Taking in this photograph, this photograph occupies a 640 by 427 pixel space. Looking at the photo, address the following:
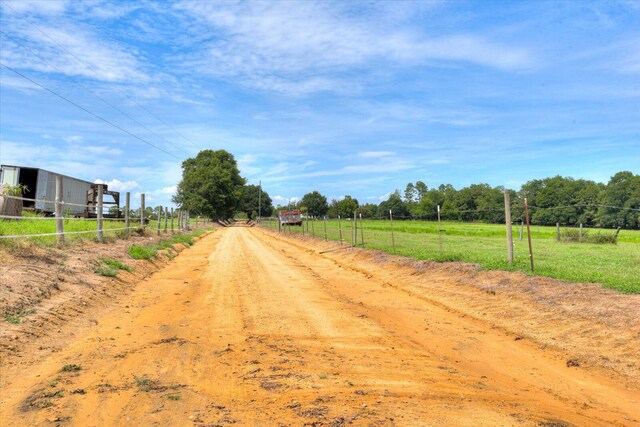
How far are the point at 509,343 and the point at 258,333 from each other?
3491 millimetres

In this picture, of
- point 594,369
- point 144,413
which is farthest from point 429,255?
point 144,413

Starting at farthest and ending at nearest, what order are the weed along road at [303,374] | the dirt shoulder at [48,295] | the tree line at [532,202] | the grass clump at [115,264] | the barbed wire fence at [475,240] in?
the tree line at [532,202]
the barbed wire fence at [475,240]
the grass clump at [115,264]
the dirt shoulder at [48,295]
the weed along road at [303,374]

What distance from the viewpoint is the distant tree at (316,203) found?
A: 141 metres

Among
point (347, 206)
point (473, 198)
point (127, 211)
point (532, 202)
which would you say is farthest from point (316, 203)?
point (127, 211)

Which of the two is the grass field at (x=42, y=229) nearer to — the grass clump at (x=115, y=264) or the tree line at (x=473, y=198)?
the grass clump at (x=115, y=264)

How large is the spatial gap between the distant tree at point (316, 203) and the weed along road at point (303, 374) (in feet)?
430

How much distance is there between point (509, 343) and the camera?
6301 millimetres

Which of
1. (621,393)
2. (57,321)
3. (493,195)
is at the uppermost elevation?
(493,195)

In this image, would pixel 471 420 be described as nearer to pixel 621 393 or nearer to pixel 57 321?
pixel 621 393

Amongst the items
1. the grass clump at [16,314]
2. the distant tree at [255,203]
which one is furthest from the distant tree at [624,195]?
the distant tree at [255,203]

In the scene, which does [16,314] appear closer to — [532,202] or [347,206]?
[347,206]

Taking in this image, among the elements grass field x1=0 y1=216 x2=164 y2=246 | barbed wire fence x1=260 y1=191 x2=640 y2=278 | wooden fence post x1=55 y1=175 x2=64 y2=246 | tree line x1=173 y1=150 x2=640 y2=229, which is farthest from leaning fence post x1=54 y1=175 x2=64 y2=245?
tree line x1=173 y1=150 x2=640 y2=229

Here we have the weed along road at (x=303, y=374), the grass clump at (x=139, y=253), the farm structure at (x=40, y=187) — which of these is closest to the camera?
the weed along road at (x=303, y=374)

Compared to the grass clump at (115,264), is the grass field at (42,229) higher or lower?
higher
